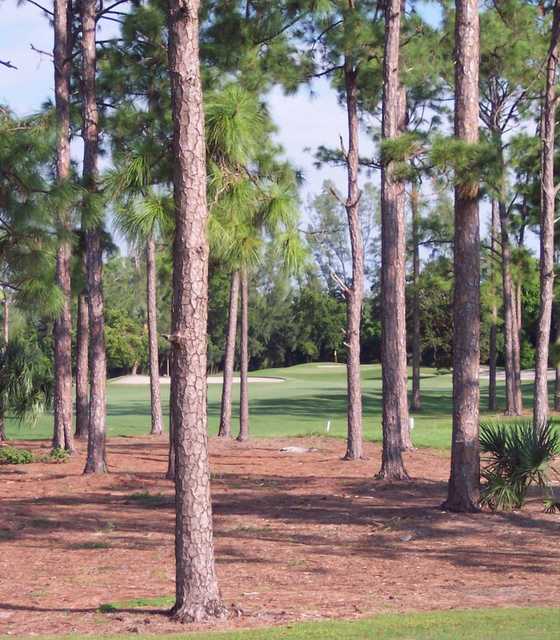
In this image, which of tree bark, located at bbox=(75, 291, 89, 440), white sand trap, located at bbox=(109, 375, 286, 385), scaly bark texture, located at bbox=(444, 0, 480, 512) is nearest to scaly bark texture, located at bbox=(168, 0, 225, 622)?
scaly bark texture, located at bbox=(444, 0, 480, 512)

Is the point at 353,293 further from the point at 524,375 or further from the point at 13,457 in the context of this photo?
the point at 524,375

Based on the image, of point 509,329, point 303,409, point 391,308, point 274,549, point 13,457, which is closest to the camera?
point 274,549

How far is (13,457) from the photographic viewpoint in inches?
803

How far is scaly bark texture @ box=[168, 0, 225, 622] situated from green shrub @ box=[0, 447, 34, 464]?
42.2 ft

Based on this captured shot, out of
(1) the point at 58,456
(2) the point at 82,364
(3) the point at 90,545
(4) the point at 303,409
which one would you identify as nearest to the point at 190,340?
(3) the point at 90,545

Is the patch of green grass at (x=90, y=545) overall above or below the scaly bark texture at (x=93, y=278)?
below

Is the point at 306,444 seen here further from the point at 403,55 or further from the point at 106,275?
the point at 106,275

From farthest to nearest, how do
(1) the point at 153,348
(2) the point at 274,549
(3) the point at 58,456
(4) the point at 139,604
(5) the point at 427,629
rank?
(1) the point at 153,348 → (3) the point at 58,456 → (2) the point at 274,549 → (4) the point at 139,604 → (5) the point at 427,629

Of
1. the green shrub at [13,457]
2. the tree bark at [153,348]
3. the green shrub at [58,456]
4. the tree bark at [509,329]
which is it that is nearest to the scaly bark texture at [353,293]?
the green shrub at [58,456]

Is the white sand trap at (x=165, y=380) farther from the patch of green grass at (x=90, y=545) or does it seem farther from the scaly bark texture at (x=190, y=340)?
the scaly bark texture at (x=190, y=340)

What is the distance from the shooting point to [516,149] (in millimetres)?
24828

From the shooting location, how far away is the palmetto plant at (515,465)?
534 inches

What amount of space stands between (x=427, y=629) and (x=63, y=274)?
13.3m

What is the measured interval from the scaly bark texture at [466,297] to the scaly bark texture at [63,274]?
7518 mm
